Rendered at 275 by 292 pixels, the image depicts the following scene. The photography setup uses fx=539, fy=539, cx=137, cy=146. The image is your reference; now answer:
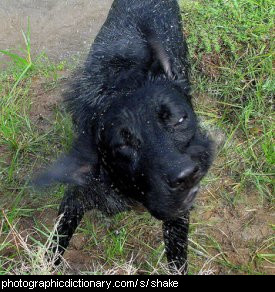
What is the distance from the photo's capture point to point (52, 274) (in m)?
2.98

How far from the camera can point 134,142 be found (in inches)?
128

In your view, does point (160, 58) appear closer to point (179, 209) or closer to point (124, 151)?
point (124, 151)

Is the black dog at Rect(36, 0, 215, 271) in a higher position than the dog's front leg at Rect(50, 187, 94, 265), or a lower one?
higher

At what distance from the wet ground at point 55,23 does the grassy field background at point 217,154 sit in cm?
32

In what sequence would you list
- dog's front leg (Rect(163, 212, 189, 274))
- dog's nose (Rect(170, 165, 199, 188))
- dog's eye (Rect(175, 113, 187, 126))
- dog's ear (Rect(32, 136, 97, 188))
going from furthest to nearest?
1. dog's front leg (Rect(163, 212, 189, 274))
2. dog's ear (Rect(32, 136, 97, 188))
3. dog's eye (Rect(175, 113, 187, 126))
4. dog's nose (Rect(170, 165, 199, 188))

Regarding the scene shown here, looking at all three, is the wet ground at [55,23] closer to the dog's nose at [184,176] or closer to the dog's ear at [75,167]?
the dog's ear at [75,167]

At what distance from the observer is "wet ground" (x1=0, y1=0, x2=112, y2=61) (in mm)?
6051

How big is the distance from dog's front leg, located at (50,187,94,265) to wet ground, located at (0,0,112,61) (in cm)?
252

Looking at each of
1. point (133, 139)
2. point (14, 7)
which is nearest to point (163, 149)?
point (133, 139)

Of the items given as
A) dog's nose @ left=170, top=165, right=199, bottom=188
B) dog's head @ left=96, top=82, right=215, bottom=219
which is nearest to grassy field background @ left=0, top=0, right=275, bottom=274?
dog's head @ left=96, top=82, right=215, bottom=219

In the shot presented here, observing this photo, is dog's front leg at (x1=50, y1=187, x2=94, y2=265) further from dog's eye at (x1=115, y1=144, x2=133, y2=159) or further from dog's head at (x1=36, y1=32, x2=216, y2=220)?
dog's eye at (x1=115, y1=144, x2=133, y2=159)

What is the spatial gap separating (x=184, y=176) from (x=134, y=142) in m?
0.39

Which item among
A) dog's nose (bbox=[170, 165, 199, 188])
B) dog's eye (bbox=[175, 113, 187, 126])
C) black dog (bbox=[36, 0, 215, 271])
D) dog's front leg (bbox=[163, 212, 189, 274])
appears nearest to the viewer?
dog's nose (bbox=[170, 165, 199, 188])
